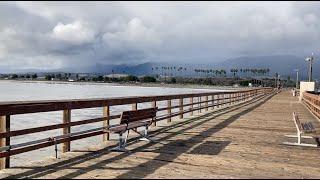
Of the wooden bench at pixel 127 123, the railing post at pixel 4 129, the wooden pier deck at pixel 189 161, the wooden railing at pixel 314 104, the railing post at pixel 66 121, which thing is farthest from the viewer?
the wooden railing at pixel 314 104

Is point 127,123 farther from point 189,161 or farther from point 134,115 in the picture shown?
point 189,161

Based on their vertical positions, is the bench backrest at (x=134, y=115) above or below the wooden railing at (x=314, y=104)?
above

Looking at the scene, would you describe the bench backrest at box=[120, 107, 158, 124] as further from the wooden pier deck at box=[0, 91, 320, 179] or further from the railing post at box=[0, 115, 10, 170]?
the railing post at box=[0, 115, 10, 170]

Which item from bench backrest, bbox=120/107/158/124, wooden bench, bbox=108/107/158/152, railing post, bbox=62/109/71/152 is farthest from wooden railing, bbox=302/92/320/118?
railing post, bbox=62/109/71/152

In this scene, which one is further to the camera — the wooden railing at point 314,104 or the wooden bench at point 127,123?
the wooden railing at point 314,104

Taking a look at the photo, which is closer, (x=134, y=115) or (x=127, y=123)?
(x=127, y=123)

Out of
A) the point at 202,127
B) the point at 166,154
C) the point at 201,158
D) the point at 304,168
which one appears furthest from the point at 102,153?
the point at 202,127

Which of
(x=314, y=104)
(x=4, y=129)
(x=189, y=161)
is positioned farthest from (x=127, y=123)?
(x=314, y=104)

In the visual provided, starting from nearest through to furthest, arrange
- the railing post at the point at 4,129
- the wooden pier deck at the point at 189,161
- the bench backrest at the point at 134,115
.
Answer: the wooden pier deck at the point at 189,161 < the railing post at the point at 4,129 < the bench backrest at the point at 134,115

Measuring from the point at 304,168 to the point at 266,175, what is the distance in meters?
1.12

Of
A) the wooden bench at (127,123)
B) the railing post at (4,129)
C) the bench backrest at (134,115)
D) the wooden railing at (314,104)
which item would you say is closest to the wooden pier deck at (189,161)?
the railing post at (4,129)

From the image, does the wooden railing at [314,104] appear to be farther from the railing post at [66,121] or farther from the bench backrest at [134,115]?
the railing post at [66,121]

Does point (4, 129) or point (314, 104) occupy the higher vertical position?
point (4, 129)

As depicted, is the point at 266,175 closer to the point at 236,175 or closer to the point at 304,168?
the point at 236,175
